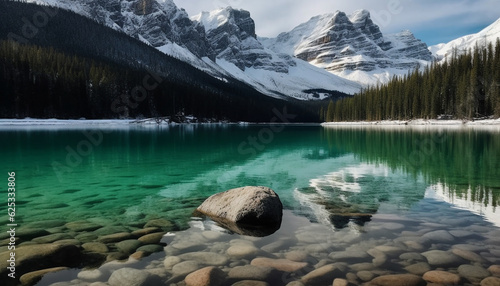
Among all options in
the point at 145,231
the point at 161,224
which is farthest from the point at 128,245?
the point at 161,224

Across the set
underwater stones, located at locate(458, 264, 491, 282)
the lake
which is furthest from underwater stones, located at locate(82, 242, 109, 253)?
underwater stones, located at locate(458, 264, 491, 282)

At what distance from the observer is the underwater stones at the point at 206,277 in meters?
5.90

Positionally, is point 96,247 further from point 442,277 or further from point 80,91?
point 80,91

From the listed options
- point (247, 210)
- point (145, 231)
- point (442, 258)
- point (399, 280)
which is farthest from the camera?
point (247, 210)

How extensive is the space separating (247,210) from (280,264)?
2.83 m

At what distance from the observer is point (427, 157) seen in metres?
25.5

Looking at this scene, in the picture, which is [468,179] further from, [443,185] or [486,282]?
[486,282]

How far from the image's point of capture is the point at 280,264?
6656 millimetres

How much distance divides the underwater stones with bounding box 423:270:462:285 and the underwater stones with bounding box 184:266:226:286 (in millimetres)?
3626

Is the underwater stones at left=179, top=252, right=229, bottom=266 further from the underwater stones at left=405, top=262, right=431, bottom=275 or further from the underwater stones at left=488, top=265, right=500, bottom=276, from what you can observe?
the underwater stones at left=488, top=265, right=500, bottom=276

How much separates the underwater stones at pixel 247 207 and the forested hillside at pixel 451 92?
8751 cm

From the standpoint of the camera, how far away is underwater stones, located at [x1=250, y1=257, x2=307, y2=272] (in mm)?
6480

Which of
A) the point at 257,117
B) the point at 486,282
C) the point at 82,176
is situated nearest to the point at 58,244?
the point at 486,282

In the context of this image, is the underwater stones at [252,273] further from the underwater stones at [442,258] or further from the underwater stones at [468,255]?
the underwater stones at [468,255]
